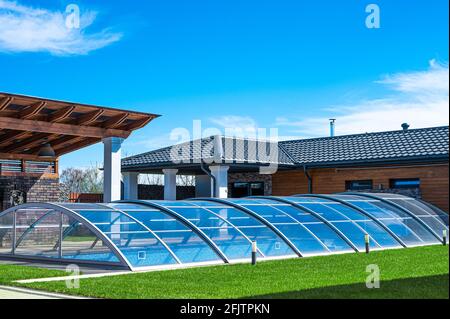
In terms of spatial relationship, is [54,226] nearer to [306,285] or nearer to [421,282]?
[306,285]

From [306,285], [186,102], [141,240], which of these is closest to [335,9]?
[141,240]

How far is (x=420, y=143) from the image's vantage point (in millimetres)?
28188

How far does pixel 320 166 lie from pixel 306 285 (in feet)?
61.0

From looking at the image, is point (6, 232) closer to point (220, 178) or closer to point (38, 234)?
point (38, 234)

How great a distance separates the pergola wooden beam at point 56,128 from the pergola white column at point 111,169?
0.25 metres

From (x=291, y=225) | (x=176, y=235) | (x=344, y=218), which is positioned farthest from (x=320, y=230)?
(x=176, y=235)

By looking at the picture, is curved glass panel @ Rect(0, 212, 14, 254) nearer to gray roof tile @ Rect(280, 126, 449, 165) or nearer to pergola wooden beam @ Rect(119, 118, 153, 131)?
pergola wooden beam @ Rect(119, 118, 153, 131)

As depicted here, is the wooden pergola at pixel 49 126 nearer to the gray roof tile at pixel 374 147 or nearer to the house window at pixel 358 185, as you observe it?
the gray roof tile at pixel 374 147

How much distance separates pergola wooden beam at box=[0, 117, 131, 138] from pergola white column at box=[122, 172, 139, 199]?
12010 mm

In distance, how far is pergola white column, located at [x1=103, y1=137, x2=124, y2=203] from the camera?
21.2m

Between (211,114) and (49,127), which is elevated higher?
(211,114)

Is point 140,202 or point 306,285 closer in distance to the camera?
point 306,285

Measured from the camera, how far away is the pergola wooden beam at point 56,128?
738 inches

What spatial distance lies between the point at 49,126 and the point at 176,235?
5.92 metres
